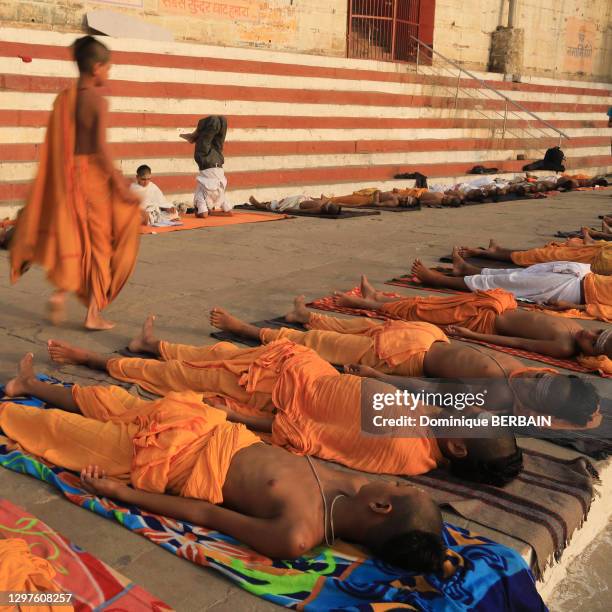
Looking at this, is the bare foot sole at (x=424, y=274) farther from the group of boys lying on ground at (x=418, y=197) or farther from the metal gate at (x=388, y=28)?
the metal gate at (x=388, y=28)

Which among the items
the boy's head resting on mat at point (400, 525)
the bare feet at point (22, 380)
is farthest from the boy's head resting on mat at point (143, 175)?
the boy's head resting on mat at point (400, 525)

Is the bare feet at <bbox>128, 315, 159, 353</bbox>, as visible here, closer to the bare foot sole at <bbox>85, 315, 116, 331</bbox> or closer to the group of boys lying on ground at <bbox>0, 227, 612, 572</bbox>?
the group of boys lying on ground at <bbox>0, 227, 612, 572</bbox>

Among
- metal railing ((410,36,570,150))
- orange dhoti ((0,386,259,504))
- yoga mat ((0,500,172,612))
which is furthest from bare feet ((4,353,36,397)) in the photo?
metal railing ((410,36,570,150))

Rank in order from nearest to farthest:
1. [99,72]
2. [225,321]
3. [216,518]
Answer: [216,518]
[99,72]
[225,321]

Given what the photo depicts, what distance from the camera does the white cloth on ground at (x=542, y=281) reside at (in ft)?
17.5

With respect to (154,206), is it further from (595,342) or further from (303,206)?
(595,342)

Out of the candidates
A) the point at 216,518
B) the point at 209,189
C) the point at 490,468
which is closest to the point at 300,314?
the point at 490,468

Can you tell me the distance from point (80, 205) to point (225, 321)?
105 centimetres

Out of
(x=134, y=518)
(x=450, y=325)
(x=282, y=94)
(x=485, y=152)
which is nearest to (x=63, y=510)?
(x=134, y=518)

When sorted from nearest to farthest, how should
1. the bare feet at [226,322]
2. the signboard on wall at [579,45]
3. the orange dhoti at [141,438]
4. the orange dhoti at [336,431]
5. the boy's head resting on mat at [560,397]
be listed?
1. the orange dhoti at [141,438]
2. the orange dhoti at [336,431]
3. the boy's head resting on mat at [560,397]
4. the bare feet at [226,322]
5. the signboard on wall at [579,45]

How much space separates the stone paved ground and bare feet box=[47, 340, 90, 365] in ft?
0.20

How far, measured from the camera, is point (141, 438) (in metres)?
2.62

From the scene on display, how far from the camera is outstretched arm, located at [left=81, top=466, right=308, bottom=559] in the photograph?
2270 mm

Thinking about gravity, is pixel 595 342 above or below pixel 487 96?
below
